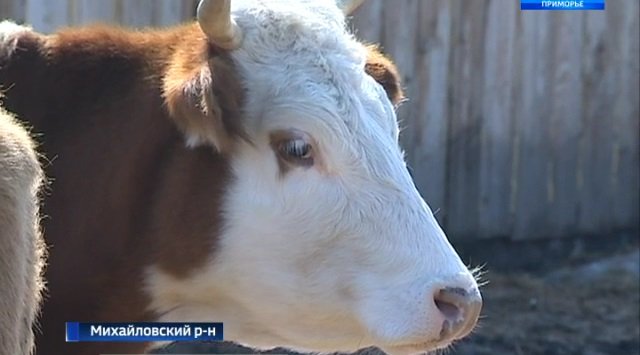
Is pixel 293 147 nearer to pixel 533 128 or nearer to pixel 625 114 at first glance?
pixel 533 128

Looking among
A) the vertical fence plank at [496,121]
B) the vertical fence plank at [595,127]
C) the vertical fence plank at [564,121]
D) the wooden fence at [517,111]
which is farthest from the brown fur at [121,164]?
the vertical fence plank at [595,127]

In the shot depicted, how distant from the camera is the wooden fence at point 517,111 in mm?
9055

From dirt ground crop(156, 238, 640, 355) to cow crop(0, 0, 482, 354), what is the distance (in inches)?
120

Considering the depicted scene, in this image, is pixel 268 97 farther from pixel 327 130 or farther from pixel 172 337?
pixel 172 337

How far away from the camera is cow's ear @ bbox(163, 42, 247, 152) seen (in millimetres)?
4055

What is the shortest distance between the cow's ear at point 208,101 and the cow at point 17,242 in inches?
49.1

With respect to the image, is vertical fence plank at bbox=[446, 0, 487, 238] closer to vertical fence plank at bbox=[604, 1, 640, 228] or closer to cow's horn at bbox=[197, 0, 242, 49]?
vertical fence plank at bbox=[604, 1, 640, 228]

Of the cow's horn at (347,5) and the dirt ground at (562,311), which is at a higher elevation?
the cow's horn at (347,5)

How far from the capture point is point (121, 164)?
4.22 meters

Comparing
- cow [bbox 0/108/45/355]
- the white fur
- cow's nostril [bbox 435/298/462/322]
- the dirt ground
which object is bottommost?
the dirt ground

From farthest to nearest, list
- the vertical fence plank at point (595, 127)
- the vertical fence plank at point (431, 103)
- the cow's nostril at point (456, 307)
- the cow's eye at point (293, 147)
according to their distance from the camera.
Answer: the vertical fence plank at point (595, 127), the vertical fence plank at point (431, 103), the cow's eye at point (293, 147), the cow's nostril at point (456, 307)

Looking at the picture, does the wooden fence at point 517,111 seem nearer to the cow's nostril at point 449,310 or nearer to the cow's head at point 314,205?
the cow's head at point 314,205

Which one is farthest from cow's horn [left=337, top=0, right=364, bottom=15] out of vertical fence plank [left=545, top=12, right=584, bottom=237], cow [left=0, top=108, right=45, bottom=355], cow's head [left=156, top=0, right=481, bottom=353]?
vertical fence plank [left=545, top=12, right=584, bottom=237]

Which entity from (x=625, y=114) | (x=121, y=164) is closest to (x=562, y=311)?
(x=625, y=114)
